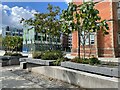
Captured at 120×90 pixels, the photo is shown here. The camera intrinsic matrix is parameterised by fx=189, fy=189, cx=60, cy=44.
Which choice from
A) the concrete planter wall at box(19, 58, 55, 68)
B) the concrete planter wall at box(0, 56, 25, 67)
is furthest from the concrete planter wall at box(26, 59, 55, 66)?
the concrete planter wall at box(0, 56, 25, 67)

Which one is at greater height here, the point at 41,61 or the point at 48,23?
the point at 48,23

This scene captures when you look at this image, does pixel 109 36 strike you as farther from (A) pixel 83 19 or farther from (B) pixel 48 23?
(A) pixel 83 19

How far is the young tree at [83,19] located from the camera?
8.44 m

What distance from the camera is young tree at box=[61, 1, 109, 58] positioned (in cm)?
844

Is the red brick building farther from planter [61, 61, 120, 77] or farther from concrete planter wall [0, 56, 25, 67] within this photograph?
planter [61, 61, 120, 77]

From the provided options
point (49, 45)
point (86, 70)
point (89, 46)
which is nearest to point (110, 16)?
point (89, 46)

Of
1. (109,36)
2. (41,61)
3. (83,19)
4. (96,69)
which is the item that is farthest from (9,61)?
(109,36)

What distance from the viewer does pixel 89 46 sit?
75.4ft

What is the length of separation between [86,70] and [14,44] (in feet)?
51.6

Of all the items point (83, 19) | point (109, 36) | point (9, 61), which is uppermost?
point (109, 36)

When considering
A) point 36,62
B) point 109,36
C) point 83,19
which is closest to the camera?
point 83,19

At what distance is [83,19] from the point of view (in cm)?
873

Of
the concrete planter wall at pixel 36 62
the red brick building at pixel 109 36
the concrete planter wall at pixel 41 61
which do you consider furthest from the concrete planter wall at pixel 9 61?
the red brick building at pixel 109 36

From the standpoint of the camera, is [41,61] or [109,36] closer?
[41,61]
